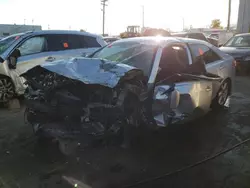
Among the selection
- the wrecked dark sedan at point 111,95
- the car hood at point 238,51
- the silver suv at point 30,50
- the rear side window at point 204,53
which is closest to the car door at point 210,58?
the rear side window at point 204,53

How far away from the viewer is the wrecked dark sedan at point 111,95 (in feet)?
12.3

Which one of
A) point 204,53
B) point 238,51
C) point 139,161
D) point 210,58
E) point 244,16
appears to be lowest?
point 139,161

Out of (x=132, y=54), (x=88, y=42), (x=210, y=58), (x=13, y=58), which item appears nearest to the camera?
(x=132, y=54)

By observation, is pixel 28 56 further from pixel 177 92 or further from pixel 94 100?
pixel 177 92

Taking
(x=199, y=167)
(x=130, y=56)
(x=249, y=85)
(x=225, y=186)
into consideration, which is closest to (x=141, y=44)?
(x=130, y=56)

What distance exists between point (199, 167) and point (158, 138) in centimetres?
105

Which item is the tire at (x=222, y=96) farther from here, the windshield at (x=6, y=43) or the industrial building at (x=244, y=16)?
the industrial building at (x=244, y=16)

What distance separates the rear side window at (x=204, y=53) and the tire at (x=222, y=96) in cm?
57

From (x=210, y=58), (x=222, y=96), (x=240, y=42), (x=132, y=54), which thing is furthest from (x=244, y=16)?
(x=132, y=54)

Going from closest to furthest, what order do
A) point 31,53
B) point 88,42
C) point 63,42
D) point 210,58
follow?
point 210,58, point 31,53, point 63,42, point 88,42

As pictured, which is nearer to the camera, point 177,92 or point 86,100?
point 86,100

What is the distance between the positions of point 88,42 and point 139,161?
5.43 m

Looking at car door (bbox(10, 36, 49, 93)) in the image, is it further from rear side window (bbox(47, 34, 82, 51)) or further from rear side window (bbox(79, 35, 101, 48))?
rear side window (bbox(79, 35, 101, 48))

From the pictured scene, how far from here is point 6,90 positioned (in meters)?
6.68
